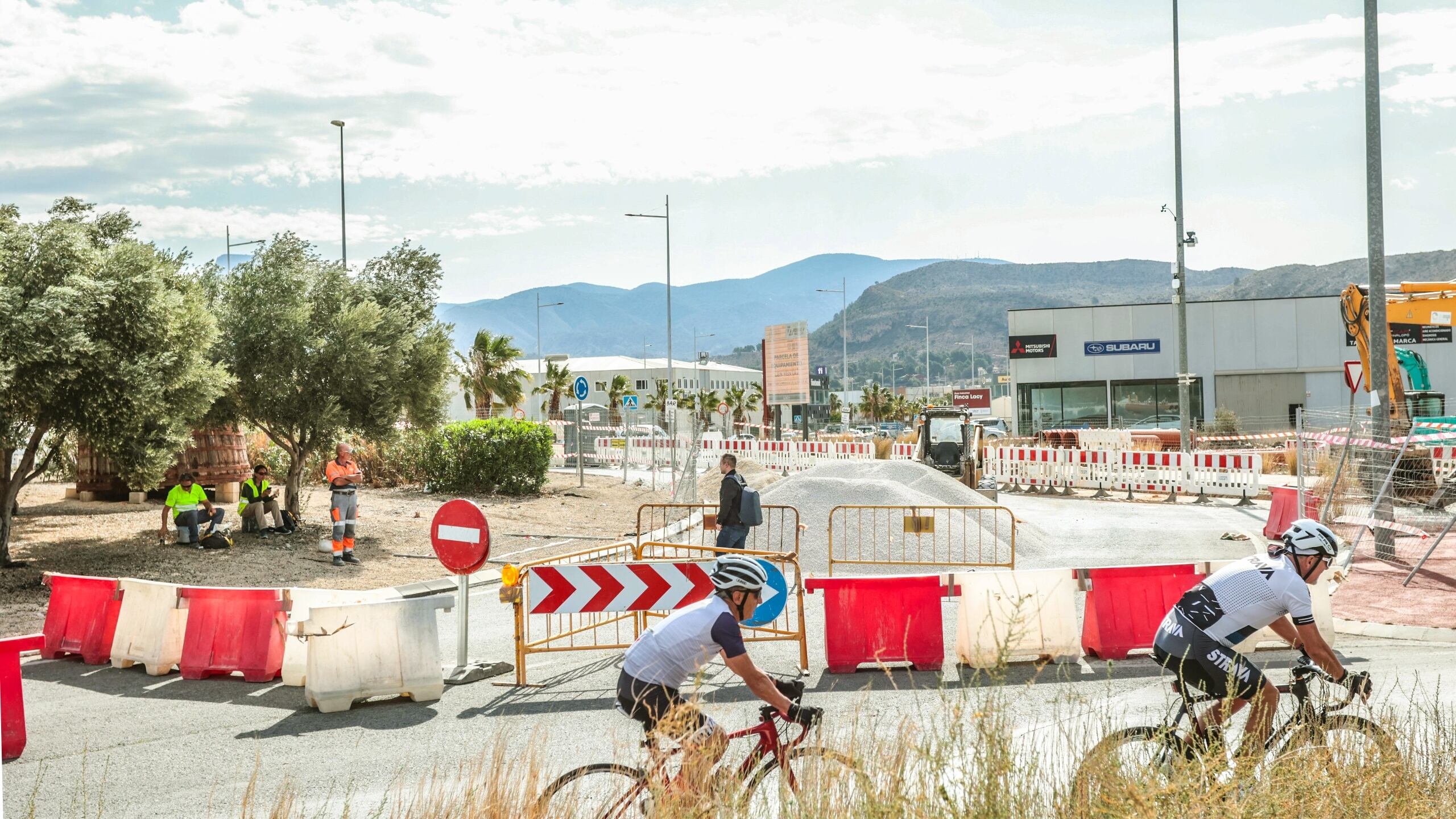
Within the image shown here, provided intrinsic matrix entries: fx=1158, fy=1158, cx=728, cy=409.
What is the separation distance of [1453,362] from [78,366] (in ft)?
208

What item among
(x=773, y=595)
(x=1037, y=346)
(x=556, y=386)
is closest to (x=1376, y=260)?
(x=773, y=595)

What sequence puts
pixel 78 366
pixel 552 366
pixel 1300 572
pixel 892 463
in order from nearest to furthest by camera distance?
pixel 1300 572 < pixel 78 366 < pixel 892 463 < pixel 552 366

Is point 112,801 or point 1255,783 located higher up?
point 1255,783

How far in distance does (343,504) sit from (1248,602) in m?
13.2

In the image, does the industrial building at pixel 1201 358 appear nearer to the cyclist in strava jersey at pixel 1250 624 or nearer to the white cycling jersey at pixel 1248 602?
the cyclist in strava jersey at pixel 1250 624

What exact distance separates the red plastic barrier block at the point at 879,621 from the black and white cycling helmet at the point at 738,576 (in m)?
4.50

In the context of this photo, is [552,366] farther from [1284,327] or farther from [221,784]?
[221,784]

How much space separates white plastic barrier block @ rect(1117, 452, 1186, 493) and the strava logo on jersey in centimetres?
2419

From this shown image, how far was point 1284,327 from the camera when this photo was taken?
5959 cm

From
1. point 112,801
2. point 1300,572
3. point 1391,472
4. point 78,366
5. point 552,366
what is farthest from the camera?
point 552,366

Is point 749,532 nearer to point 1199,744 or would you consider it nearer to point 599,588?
point 599,588

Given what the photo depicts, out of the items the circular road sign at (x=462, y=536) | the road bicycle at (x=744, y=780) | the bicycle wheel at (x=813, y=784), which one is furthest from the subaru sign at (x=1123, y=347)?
the bicycle wheel at (x=813, y=784)

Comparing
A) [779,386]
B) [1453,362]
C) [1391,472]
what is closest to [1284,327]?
[1453,362]

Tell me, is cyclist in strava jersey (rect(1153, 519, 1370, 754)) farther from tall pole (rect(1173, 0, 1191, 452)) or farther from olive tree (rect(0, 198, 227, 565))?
tall pole (rect(1173, 0, 1191, 452))
